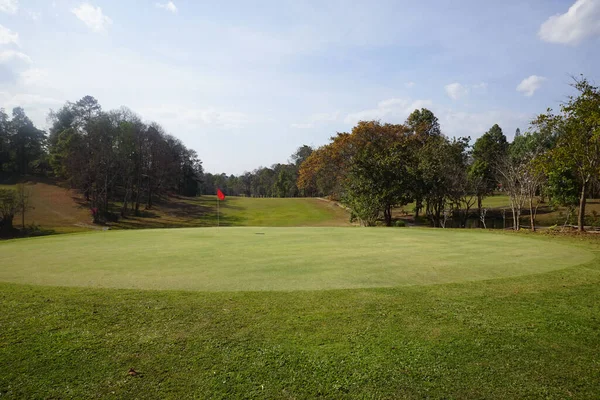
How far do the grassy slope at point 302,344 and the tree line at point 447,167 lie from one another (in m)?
14.3

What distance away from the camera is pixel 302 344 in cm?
417

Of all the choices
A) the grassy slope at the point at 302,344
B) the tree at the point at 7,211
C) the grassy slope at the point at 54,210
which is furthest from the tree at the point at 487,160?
the tree at the point at 7,211

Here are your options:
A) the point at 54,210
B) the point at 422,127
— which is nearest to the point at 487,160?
the point at 422,127

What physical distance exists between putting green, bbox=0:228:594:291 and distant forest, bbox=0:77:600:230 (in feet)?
29.9

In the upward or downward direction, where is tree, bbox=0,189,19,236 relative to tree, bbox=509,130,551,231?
downward

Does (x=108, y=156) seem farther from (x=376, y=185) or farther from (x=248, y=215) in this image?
(x=376, y=185)

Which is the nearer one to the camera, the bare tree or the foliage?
the bare tree

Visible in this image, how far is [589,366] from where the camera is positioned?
12.3 feet

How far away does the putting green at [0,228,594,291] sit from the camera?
23.1ft

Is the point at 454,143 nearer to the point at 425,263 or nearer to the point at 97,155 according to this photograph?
the point at 425,263

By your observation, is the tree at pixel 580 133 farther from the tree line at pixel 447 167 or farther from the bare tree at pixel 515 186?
the bare tree at pixel 515 186

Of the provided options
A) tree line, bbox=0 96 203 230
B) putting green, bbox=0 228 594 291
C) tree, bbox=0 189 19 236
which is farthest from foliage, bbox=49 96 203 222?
putting green, bbox=0 228 594 291

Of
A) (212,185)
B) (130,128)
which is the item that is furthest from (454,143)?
(212,185)

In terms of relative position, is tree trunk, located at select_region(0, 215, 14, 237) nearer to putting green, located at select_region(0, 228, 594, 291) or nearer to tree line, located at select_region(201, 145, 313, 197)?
putting green, located at select_region(0, 228, 594, 291)
